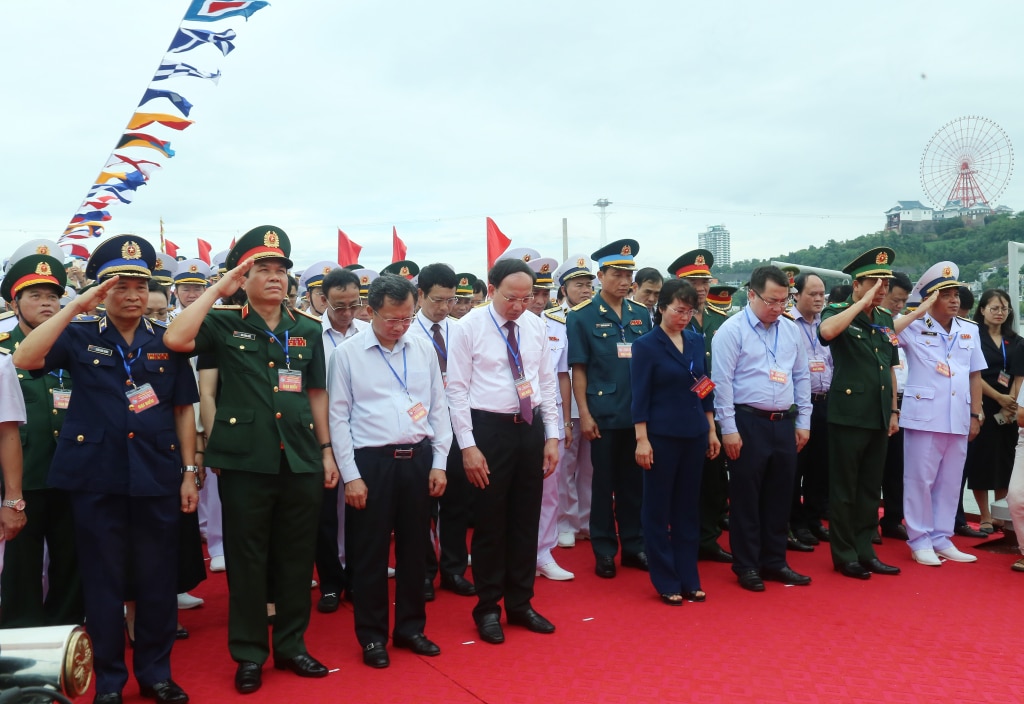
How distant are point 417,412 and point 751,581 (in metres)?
2.31

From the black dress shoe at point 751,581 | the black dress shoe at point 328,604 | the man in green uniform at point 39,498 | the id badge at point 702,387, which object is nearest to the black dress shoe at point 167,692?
the man in green uniform at point 39,498

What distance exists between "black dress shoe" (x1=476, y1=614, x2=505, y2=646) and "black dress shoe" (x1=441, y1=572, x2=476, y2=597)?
0.72 m

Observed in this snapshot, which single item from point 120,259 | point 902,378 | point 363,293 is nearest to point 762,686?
point 120,259

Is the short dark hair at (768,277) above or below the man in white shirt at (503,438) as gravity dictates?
above

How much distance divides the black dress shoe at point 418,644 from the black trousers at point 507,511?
0.33 meters

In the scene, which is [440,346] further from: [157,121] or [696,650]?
[157,121]

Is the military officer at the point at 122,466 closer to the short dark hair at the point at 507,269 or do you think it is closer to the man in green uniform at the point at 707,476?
the short dark hair at the point at 507,269

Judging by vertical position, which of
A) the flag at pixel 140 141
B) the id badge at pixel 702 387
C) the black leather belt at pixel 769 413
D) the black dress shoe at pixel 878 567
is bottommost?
the black dress shoe at pixel 878 567

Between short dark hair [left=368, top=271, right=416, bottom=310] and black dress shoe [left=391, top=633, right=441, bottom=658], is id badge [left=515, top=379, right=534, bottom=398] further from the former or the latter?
black dress shoe [left=391, top=633, right=441, bottom=658]

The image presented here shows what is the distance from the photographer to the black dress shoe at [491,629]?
385 centimetres

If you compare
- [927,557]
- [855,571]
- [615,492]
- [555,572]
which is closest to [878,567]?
[855,571]

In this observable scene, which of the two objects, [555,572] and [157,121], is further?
[157,121]

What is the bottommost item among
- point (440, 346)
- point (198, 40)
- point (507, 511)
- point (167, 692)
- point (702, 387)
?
point (167, 692)

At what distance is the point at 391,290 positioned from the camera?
3.55 meters
